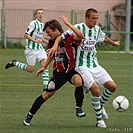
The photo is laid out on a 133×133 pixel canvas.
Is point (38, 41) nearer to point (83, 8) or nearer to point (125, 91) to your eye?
point (125, 91)

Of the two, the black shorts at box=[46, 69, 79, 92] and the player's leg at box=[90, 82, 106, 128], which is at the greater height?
the black shorts at box=[46, 69, 79, 92]

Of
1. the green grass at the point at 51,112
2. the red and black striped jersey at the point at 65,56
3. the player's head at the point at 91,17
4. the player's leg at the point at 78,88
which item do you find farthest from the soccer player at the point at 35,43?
the player's leg at the point at 78,88

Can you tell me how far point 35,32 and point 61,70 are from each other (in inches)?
240

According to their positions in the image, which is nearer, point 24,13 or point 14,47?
point 14,47

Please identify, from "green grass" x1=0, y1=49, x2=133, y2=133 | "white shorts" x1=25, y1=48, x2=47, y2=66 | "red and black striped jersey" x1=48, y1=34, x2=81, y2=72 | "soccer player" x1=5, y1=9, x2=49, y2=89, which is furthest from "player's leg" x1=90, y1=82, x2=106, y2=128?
"white shorts" x1=25, y1=48, x2=47, y2=66

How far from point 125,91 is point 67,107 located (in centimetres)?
321

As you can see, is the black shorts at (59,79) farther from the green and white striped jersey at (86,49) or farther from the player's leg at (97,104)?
the player's leg at (97,104)

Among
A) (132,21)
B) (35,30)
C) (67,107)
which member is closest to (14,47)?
(132,21)

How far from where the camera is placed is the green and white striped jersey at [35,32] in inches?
628

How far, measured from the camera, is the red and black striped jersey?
10109 millimetres

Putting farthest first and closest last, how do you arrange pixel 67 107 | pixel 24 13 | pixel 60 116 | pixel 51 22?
pixel 24 13 → pixel 67 107 → pixel 60 116 → pixel 51 22

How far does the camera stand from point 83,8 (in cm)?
4147

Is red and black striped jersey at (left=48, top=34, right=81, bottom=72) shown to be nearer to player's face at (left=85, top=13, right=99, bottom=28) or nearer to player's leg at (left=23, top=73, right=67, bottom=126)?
player's leg at (left=23, top=73, right=67, bottom=126)

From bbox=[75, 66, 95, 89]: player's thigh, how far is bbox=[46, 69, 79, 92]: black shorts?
0.25 ft
